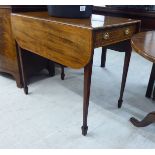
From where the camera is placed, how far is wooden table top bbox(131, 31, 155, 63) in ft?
3.33

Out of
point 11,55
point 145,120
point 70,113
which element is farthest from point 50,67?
point 145,120

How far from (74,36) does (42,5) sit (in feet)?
3.14

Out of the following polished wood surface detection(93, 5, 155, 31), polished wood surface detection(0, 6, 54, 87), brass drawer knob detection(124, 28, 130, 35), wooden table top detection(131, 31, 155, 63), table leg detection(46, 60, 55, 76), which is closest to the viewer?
wooden table top detection(131, 31, 155, 63)

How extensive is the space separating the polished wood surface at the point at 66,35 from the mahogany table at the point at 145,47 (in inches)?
5.5

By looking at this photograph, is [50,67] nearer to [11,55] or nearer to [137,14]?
[11,55]

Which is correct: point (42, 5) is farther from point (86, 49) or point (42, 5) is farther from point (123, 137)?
point (123, 137)

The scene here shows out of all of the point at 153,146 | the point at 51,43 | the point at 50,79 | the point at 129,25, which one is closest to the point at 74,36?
the point at 51,43

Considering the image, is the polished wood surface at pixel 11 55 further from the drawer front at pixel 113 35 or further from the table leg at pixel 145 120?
the table leg at pixel 145 120

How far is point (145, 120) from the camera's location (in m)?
1.47

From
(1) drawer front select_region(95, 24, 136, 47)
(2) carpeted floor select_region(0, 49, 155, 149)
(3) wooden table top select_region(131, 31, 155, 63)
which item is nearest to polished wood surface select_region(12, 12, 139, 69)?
(1) drawer front select_region(95, 24, 136, 47)

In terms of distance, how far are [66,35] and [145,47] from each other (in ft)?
1.56

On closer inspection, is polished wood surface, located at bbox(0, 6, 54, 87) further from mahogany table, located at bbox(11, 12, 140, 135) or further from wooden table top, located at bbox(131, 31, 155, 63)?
wooden table top, located at bbox(131, 31, 155, 63)

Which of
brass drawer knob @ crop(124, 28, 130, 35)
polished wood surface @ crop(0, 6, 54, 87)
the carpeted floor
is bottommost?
the carpeted floor

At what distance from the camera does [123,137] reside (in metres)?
1.42
